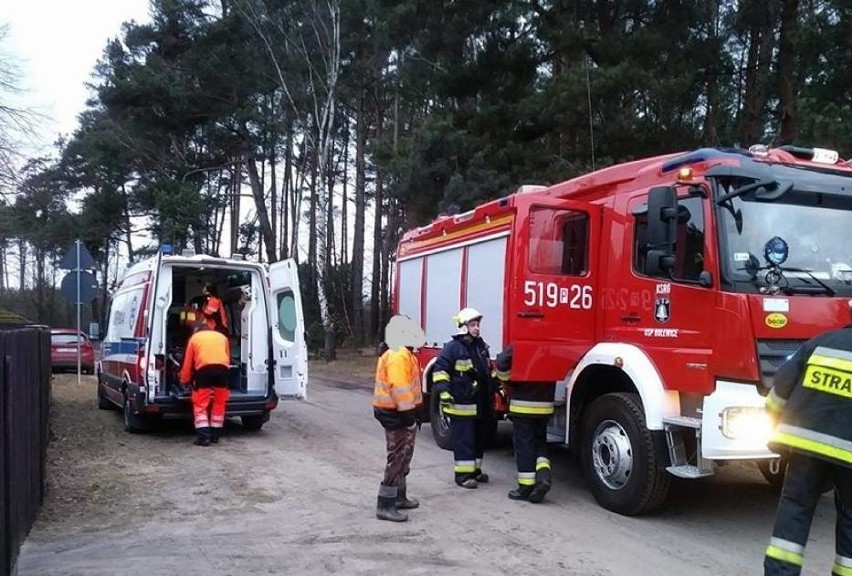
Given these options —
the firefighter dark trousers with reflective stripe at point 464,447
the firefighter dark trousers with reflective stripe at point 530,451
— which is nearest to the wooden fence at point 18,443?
the firefighter dark trousers with reflective stripe at point 464,447

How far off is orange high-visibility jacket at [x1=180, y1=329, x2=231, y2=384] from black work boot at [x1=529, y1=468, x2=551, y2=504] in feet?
14.6

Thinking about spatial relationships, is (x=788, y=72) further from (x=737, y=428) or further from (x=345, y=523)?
(x=345, y=523)

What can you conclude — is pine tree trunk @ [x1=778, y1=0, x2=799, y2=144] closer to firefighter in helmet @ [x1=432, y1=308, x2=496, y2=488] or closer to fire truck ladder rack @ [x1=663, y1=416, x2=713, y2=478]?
firefighter in helmet @ [x1=432, y1=308, x2=496, y2=488]

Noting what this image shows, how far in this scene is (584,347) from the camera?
7.12 meters

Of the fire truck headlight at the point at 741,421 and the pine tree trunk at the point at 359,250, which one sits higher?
the pine tree trunk at the point at 359,250

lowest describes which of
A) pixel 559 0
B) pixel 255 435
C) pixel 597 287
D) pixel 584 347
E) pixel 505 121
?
pixel 255 435

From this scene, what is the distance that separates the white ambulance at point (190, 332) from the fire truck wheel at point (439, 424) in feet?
5.76

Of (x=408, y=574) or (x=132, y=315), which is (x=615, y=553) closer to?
(x=408, y=574)

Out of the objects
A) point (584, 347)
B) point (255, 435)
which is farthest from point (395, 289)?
point (584, 347)

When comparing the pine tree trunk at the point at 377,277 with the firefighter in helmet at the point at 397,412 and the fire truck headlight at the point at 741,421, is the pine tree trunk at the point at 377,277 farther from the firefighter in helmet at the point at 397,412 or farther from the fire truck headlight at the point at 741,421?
the fire truck headlight at the point at 741,421

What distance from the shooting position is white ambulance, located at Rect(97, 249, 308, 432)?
953 cm

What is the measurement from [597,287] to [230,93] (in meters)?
25.5

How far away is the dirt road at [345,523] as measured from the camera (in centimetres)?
512

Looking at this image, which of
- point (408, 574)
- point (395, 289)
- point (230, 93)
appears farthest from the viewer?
point (230, 93)
